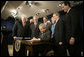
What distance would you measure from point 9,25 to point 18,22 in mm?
233

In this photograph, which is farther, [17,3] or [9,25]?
[9,25]

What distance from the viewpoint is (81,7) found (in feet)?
6.10

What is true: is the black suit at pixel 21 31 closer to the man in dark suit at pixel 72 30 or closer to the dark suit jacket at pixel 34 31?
the dark suit jacket at pixel 34 31

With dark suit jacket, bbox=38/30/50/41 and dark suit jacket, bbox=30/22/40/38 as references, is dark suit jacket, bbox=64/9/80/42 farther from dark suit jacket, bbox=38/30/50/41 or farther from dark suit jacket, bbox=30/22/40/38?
dark suit jacket, bbox=30/22/40/38

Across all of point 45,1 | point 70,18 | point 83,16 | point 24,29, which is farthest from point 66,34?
point 24,29

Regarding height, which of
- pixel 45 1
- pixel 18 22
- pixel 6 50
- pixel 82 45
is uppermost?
pixel 45 1

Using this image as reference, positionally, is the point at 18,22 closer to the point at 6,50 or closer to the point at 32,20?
the point at 32,20

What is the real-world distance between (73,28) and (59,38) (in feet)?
0.91

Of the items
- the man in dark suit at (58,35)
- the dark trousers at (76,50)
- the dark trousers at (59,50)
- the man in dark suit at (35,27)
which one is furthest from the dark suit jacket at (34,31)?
the dark trousers at (76,50)

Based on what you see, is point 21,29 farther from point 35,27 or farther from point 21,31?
point 35,27

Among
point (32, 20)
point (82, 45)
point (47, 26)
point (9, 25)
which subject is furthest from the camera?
point (9, 25)

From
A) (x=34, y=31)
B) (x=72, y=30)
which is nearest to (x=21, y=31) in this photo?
(x=34, y=31)

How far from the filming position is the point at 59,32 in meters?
1.96

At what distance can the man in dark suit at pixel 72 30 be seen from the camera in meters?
1.80
